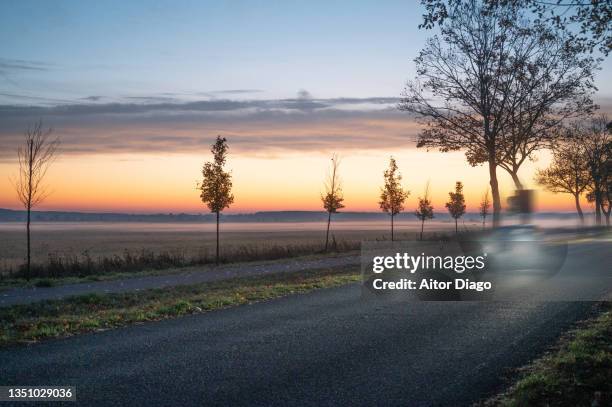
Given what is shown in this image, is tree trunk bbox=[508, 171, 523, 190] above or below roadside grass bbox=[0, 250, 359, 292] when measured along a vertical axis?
above

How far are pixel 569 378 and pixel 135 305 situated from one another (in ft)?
34.4

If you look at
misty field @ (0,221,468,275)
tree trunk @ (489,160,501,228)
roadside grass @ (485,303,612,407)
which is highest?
tree trunk @ (489,160,501,228)

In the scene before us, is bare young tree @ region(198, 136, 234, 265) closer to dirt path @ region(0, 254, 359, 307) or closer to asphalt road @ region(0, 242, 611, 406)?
dirt path @ region(0, 254, 359, 307)

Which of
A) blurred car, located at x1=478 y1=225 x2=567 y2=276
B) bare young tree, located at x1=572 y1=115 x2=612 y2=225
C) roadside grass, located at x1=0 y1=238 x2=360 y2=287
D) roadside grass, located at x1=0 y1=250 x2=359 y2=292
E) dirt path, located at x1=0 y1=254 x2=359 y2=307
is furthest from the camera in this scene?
bare young tree, located at x1=572 y1=115 x2=612 y2=225

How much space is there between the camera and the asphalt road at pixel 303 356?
267 inches

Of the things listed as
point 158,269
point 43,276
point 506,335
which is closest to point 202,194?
point 158,269

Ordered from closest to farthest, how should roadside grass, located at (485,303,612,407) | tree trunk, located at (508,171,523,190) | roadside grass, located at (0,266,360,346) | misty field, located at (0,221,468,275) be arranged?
roadside grass, located at (485,303,612,407) → roadside grass, located at (0,266,360,346) → misty field, located at (0,221,468,275) → tree trunk, located at (508,171,523,190)

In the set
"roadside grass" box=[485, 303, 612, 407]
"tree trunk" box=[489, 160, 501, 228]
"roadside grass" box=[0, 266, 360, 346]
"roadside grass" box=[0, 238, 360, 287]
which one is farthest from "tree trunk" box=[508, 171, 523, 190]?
"roadside grass" box=[485, 303, 612, 407]

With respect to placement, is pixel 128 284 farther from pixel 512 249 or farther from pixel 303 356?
pixel 512 249

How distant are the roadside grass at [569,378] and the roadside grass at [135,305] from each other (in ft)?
24.8

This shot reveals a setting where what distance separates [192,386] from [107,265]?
21.0m

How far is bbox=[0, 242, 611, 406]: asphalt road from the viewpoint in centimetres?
678

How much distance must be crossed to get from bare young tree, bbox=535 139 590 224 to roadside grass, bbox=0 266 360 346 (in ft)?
194

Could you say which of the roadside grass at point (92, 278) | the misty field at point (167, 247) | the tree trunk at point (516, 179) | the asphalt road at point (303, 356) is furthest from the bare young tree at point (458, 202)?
the asphalt road at point (303, 356)
